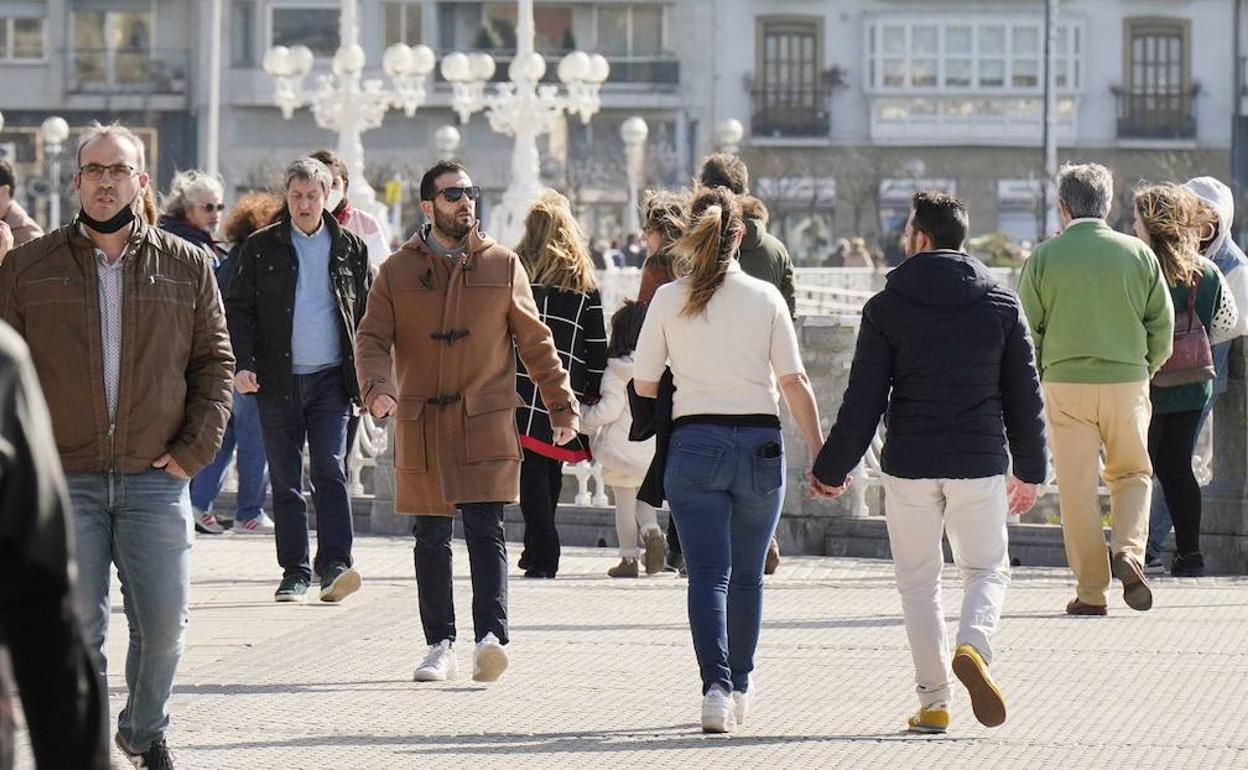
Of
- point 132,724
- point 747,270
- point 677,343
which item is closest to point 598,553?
point 747,270

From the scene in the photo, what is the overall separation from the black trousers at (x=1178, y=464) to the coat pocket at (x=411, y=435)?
407cm

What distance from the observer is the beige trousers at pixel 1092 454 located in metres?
10.6

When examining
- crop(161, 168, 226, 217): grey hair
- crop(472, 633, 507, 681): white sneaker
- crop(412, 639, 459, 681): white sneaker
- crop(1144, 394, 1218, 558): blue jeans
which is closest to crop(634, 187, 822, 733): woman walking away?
crop(472, 633, 507, 681): white sneaker

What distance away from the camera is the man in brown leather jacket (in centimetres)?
679

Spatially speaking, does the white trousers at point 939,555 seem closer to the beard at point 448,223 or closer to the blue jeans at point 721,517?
the blue jeans at point 721,517

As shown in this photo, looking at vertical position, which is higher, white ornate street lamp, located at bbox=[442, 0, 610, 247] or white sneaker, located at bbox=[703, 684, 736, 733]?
white ornate street lamp, located at bbox=[442, 0, 610, 247]

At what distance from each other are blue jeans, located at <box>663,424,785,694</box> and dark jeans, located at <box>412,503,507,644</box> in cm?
101

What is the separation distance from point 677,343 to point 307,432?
3262mm

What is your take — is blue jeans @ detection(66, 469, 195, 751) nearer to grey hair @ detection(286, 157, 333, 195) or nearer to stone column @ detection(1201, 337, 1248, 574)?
grey hair @ detection(286, 157, 333, 195)

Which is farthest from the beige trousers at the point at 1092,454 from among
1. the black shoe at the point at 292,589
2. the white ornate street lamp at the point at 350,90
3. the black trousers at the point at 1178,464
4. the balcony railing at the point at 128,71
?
the balcony railing at the point at 128,71

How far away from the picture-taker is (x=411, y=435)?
355 inches

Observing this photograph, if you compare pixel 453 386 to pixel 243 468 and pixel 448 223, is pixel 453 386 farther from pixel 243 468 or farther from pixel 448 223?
pixel 243 468

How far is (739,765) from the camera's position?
24.3ft

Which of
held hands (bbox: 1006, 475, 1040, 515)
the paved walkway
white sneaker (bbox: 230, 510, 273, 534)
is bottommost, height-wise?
white sneaker (bbox: 230, 510, 273, 534)
